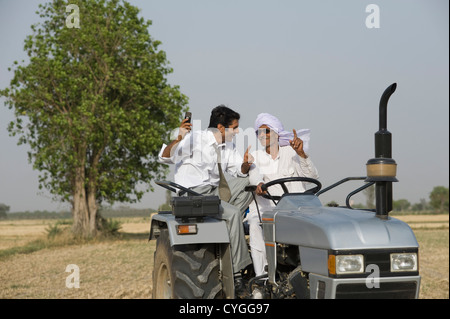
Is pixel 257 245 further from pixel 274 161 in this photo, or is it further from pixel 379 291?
pixel 379 291

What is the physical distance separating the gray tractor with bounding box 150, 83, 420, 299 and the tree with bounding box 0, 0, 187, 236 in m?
18.5

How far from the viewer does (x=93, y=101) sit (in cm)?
2295

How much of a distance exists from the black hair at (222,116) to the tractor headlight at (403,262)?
2.30 m

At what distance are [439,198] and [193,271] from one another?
311 feet

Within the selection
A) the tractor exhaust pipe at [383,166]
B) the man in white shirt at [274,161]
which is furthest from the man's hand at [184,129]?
the tractor exhaust pipe at [383,166]

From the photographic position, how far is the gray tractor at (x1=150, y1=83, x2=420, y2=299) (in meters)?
3.72

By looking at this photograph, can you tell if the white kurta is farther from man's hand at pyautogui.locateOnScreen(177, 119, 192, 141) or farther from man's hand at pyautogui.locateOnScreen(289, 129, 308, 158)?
man's hand at pyautogui.locateOnScreen(177, 119, 192, 141)

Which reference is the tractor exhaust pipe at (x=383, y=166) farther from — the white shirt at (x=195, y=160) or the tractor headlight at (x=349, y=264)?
the white shirt at (x=195, y=160)

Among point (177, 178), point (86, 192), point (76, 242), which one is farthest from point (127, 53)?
point (177, 178)

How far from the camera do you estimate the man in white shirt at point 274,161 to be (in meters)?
5.29

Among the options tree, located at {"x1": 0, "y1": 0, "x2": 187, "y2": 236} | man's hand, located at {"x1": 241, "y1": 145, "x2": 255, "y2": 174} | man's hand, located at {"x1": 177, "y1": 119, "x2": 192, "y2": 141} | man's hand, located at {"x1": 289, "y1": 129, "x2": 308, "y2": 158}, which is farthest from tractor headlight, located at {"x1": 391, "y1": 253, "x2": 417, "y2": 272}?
tree, located at {"x1": 0, "y1": 0, "x2": 187, "y2": 236}

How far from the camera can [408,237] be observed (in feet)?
12.5

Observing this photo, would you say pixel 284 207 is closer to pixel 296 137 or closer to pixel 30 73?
pixel 296 137
